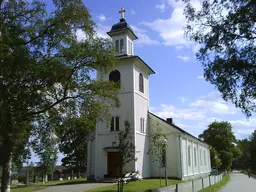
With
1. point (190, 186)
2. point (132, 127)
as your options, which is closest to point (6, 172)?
point (190, 186)

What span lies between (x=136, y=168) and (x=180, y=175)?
616 cm

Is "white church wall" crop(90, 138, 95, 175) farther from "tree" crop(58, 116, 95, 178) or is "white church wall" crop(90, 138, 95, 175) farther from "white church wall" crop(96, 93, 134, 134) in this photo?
"tree" crop(58, 116, 95, 178)

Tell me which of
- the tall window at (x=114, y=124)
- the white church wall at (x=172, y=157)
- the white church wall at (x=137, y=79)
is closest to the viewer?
the tall window at (x=114, y=124)

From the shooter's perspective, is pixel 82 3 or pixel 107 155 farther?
pixel 107 155

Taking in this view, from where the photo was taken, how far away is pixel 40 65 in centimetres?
1097

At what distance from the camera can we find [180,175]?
102 ft

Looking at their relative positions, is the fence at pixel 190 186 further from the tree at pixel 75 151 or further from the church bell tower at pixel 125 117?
the tree at pixel 75 151

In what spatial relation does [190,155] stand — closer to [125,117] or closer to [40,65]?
[125,117]

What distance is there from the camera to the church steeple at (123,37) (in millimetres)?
32156

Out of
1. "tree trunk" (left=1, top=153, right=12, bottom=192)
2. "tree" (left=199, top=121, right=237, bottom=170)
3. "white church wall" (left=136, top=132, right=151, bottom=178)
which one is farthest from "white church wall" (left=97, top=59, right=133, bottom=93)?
"tree" (left=199, top=121, right=237, bottom=170)

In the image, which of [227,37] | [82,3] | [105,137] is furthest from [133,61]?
[227,37]

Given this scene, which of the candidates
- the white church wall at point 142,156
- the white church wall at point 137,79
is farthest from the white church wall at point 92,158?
the white church wall at point 137,79

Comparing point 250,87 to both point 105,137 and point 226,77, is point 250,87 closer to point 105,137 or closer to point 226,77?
point 226,77

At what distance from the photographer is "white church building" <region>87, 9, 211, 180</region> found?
28844 millimetres
